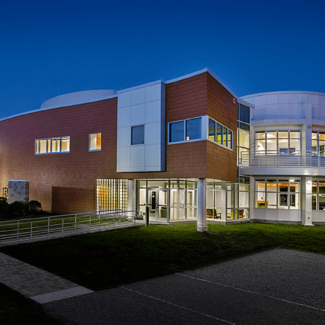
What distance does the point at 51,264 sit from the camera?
905 centimetres

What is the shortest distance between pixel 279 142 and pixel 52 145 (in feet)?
54.2

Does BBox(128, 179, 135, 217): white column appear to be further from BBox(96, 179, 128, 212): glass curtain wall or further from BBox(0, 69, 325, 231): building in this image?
BBox(96, 179, 128, 212): glass curtain wall

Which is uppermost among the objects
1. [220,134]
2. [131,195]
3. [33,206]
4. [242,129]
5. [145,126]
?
[242,129]

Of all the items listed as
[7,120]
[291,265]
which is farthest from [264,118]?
[7,120]

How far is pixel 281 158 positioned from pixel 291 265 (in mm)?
12656

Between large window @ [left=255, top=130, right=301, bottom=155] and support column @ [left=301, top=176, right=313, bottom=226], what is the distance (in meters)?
2.29

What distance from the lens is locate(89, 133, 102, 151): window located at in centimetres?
2111

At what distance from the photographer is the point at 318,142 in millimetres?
21422

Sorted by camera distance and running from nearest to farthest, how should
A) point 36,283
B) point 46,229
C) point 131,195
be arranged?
point 36,283 → point 46,229 → point 131,195

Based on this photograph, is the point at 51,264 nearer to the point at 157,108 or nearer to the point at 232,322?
the point at 232,322

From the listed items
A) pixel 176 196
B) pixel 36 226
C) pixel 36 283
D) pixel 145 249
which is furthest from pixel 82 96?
pixel 36 283

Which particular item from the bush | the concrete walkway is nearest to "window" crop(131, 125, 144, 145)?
the bush

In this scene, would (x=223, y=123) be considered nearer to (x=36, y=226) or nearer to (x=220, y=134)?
(x=220, y=134)

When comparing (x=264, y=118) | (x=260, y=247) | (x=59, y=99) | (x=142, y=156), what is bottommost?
(x=260, y=247)
